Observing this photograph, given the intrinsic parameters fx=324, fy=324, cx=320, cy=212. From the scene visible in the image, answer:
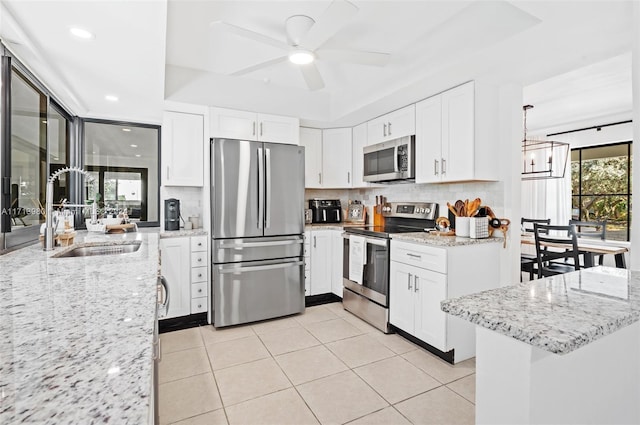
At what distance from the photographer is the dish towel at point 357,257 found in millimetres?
3385

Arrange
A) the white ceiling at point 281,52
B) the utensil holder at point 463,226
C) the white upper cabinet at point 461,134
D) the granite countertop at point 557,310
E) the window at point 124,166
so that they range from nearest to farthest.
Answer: the granite countertop at point 557,310 → the white ceiling at point 281,52 → the white upper cabinet at point 461,134 → the utensil holder at point 463,226 → the window at point 124,166

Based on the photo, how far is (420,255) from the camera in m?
2.73

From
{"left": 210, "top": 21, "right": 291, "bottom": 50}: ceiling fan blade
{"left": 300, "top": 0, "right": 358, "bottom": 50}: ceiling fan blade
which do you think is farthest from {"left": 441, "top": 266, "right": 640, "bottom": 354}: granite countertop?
{"left": 210, "top": 21, "right": 291, "bottom": 50}: ceiling fan blade

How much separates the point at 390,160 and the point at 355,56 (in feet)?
4.76

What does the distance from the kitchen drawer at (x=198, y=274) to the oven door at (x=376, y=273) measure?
5.19ft

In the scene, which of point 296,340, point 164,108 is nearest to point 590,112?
point 296,340

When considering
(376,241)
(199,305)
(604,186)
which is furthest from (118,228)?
(604,186)

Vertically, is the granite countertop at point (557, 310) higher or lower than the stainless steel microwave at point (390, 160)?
lower

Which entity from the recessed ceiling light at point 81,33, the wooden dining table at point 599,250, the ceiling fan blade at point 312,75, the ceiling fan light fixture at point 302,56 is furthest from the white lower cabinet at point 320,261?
the recessed ceiling light at point 81,33

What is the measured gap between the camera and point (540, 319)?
785 mm

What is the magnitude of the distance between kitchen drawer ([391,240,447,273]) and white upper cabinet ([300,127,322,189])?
1580 mm

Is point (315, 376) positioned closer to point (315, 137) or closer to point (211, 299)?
point (211, 299)

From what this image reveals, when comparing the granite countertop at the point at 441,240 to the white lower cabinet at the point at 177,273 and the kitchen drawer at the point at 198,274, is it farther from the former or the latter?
the white lower cabinet at the point at 177,273

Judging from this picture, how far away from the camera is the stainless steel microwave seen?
A: 3291mm
